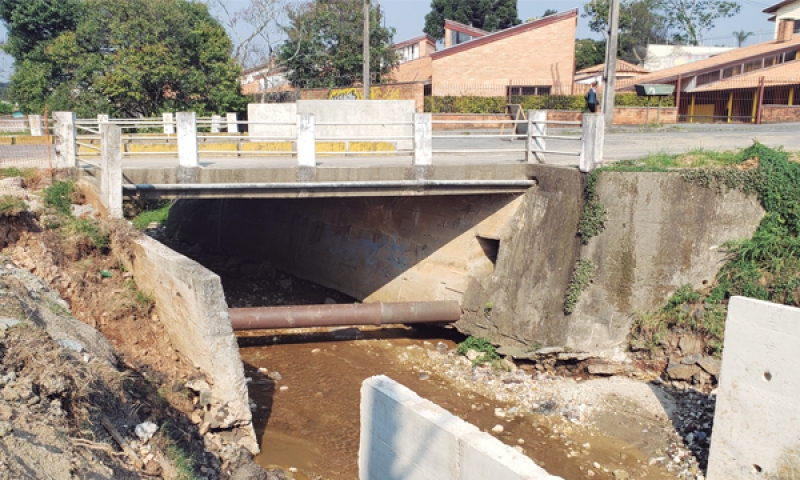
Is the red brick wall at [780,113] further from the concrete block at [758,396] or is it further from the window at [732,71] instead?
the concrete block at [758,396]

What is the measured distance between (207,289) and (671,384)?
6.66 meters

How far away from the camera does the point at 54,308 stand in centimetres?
805

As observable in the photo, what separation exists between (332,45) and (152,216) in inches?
598

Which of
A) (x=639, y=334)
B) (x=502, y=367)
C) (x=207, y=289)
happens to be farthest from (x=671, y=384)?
(x=207, y=289)

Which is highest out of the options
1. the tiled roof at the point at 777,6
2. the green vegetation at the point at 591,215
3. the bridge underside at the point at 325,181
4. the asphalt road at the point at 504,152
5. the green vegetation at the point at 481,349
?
the tiled roof at the point at 777,6

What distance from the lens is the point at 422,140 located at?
11.6 meters

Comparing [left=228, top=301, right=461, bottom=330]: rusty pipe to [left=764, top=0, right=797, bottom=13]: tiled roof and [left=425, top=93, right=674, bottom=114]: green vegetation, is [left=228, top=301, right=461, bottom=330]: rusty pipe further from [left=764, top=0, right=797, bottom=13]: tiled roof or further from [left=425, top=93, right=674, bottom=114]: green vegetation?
[left=764, top=0, right=797, bottom=13]: tiled roof

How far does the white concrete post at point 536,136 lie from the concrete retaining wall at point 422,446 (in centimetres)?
742

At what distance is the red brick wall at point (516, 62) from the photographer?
32.2 metres

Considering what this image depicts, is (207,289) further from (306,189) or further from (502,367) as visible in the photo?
(502,367)

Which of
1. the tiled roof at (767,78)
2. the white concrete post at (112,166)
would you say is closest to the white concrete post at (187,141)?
the white concrete post at (112,166)

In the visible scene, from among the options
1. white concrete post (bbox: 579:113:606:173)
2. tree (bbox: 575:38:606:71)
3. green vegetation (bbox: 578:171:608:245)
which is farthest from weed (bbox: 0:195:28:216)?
tree (bbox: 575:38:606:71)

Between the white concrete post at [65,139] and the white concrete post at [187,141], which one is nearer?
the white concrete post at [187,141]

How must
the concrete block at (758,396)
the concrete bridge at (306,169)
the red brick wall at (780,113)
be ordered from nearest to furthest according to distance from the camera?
the concrete block at (758,396)
the concrete bridge at (306,169)
the red brick wall at (780,113)
